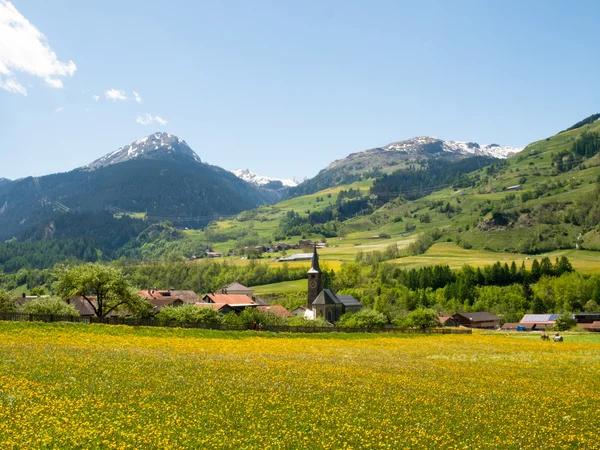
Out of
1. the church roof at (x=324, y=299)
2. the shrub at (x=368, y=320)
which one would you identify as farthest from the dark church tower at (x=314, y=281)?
the shrub at (x=368, y=320)

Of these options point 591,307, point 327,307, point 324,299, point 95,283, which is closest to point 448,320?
point 591,307

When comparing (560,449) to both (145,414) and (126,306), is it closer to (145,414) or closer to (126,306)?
(145,414)

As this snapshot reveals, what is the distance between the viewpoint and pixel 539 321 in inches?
7111

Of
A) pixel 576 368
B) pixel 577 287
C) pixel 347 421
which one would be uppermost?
pixel 347 421

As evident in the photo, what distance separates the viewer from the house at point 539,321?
581 ft

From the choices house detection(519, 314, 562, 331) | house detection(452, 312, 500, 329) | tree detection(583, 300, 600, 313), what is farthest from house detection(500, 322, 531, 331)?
tree detection(583, 300, 600, 313)

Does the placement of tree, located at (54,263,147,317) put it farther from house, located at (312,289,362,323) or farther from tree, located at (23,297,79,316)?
house, located at (312,289,362,323)

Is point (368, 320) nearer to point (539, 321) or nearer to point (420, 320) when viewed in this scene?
point (420, 320)

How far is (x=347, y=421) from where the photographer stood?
2205 cm

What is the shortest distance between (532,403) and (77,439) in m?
22.2

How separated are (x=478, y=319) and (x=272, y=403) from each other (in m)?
181

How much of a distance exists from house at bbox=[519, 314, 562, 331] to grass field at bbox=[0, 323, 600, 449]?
14796cm

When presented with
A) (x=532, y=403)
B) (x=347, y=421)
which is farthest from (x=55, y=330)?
(x=532, y=403)

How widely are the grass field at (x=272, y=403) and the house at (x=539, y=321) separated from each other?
485 ft
